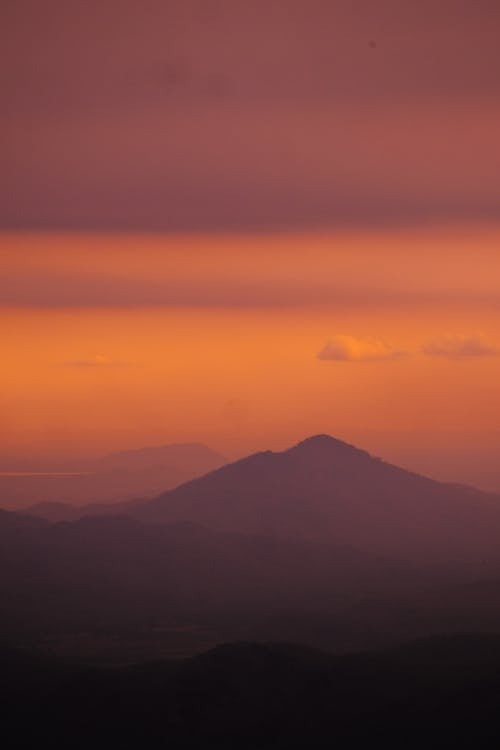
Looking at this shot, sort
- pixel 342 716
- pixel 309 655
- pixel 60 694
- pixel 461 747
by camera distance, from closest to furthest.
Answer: pixel 461 747 < pixel 342 716 < pixel 60 694 < pixel 309 655

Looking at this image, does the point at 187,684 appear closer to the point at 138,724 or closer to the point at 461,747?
the point at 138,724

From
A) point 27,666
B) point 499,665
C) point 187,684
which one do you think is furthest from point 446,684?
point 27,666

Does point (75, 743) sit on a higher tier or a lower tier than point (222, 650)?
lower

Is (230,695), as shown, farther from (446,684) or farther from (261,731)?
(446,684)

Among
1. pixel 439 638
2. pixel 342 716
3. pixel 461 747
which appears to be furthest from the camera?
pixel 439 638

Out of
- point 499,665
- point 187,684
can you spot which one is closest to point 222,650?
point 187,684

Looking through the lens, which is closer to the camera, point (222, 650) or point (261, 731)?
point (261, 731)
